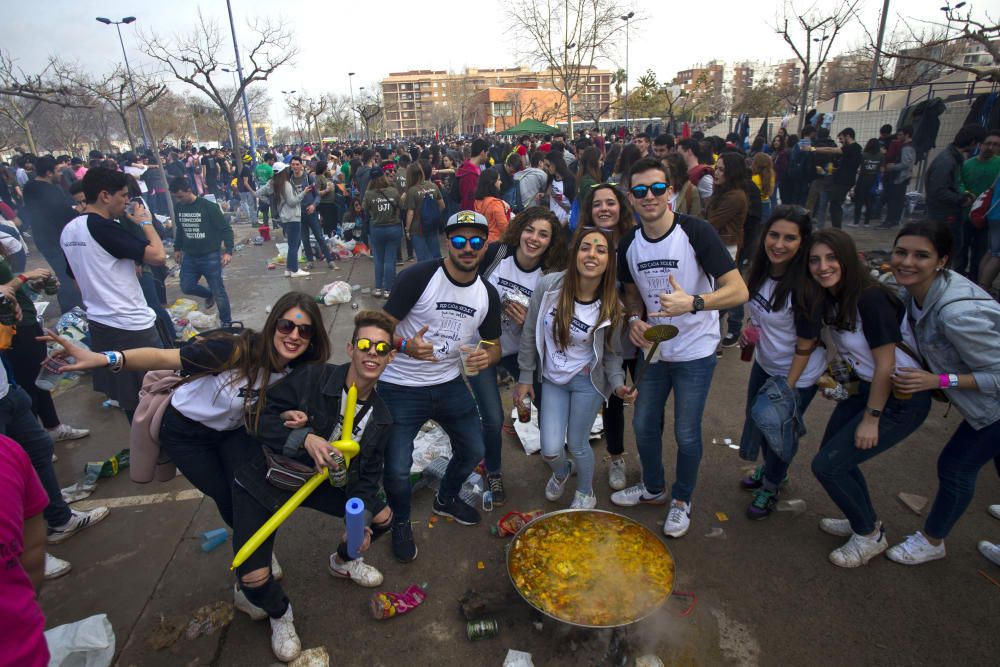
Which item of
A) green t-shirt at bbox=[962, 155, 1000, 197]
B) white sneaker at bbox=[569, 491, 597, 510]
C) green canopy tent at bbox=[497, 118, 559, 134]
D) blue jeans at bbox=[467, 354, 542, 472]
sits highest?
green canopy tent at bbox=[497, 118, 559, 134]

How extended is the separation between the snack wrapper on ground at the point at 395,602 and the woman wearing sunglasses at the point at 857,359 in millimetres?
2272

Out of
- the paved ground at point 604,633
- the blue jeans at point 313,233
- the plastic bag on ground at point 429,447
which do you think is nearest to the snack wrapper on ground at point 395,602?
the paved ground at point 604,633

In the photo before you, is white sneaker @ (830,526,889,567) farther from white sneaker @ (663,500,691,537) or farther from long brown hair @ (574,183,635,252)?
long brown hair @ (574,183,635,252)

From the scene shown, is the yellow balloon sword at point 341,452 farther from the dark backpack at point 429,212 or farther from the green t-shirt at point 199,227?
the dark backpack at point 429,212

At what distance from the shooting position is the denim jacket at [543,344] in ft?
9.90

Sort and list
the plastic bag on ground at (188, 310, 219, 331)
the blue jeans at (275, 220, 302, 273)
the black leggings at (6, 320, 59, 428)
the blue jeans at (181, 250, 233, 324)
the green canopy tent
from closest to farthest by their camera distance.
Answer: the black leggings at (6, 320, 59, 428) → the blue jeans at (181, 250, 233, 324) → the plastic bag on ground at (188, 310, 219, 331) → the blue jeans at (275, 220, 302, 273) → the green canopy tent

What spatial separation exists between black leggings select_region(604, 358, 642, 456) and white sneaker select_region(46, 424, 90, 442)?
4.45 metres

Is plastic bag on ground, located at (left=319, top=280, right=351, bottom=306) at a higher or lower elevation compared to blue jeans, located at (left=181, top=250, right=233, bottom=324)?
lower

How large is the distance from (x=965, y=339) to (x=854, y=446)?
71 centimetres

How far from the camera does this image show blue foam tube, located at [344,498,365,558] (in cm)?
211

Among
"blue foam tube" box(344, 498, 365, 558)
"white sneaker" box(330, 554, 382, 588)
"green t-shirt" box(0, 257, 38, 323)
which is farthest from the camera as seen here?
"green t-shirt" box(0, 257, 38, 323)

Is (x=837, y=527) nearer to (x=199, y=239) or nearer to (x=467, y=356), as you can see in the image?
(x=467, y=356)

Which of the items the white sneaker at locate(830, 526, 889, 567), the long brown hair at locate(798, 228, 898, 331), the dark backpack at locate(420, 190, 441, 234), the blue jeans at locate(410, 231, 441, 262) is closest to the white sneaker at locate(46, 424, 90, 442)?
the blue jeans at locate(410, 231, 441, 262)

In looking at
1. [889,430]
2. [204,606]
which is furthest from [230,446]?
[889,430]
